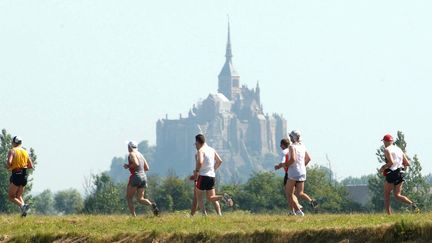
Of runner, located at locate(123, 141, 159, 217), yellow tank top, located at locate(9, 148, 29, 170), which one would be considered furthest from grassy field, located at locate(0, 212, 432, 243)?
yellow tank top, located at locate(9, 148, 29, 170)

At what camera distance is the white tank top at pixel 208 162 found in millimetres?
32438

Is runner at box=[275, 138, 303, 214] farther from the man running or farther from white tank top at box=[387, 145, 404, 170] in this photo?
the man running

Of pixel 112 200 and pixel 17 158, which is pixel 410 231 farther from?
pixel 112 200

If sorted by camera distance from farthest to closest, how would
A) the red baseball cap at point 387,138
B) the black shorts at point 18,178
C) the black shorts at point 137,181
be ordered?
1. the black shorts at point 18,178
2. the black shorts at point 137,181
3. the red baseball cap at point 387,138

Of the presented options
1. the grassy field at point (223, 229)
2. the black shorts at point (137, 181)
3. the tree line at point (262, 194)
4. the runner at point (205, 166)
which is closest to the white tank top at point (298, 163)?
the grassy field at point (223, 229)

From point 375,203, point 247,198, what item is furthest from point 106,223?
point 247,198

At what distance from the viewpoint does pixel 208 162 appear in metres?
32.6

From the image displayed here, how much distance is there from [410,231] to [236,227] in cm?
434

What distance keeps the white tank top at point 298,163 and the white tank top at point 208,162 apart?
1762 mm

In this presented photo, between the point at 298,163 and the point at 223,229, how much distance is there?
156 inches

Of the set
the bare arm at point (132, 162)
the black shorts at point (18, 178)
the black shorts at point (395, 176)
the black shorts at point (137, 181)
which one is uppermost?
the bare arm at point (132, 162)

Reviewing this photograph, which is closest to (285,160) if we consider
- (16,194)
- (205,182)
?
(205,182)

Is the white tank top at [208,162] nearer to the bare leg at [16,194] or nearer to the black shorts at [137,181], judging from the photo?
the black shorts at [137,181]

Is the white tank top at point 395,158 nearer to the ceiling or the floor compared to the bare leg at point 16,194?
nearer to the ceiling
